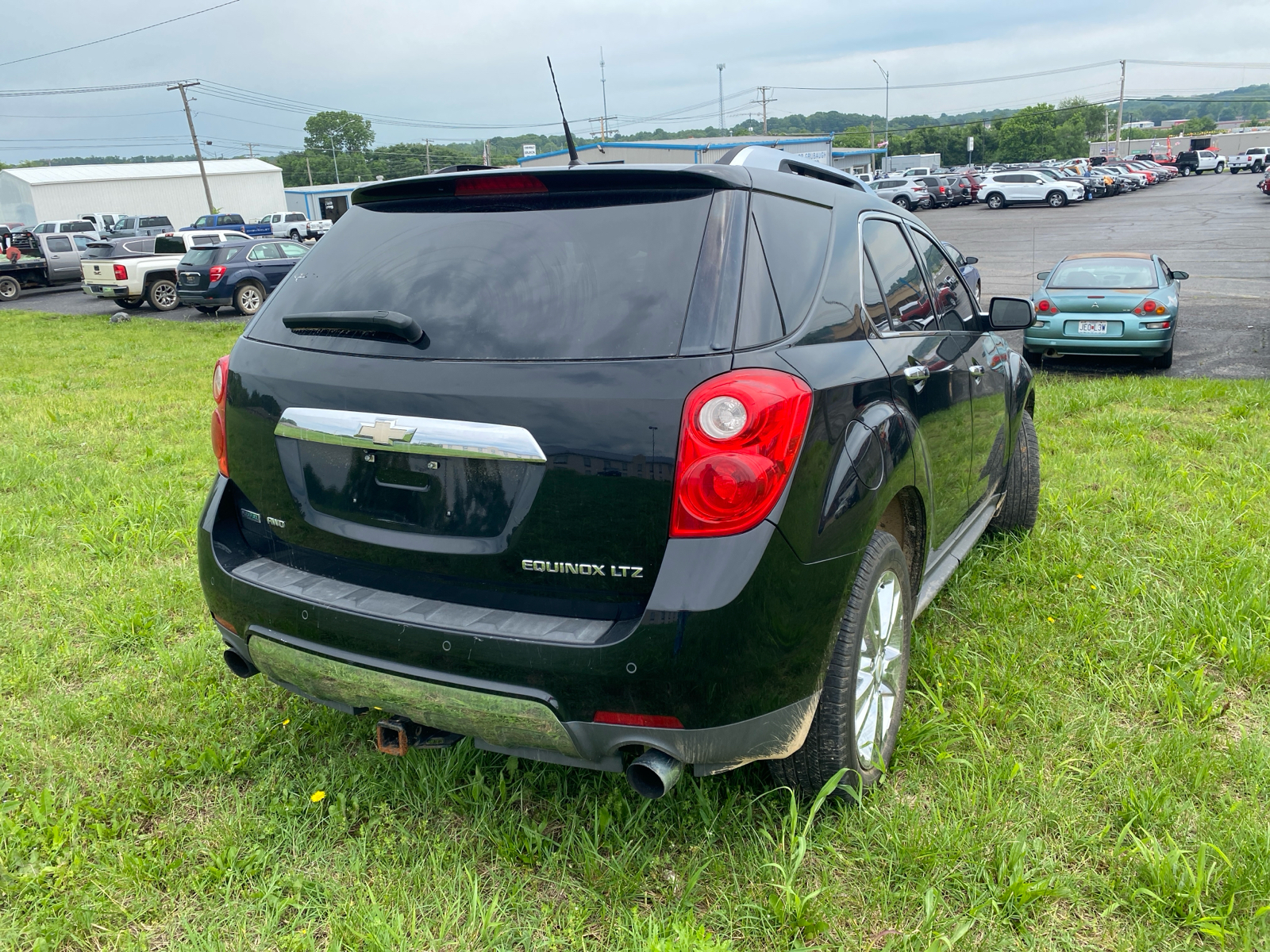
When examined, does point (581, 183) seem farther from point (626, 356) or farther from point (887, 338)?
point (887, 338)

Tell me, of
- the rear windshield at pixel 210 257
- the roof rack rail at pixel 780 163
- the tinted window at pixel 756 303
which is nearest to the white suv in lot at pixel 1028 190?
A: the rear windshield at pixel 210 257

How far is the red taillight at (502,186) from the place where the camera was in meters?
2.44

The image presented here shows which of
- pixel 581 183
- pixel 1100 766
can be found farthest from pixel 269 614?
pixel 1100 766

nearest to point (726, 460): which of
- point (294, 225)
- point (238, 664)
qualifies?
point (238, 664)

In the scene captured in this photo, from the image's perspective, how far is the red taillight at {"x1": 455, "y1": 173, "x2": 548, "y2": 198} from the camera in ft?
8.00

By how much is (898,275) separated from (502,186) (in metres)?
1.51

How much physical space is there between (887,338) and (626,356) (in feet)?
3.66

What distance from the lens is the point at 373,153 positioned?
396ft

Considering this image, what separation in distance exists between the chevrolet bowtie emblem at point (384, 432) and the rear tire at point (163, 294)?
70.7 feet

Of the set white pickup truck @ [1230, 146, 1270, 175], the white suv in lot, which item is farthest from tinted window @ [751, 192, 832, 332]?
white pickup truck @ [1230, 146, 1270, 175]

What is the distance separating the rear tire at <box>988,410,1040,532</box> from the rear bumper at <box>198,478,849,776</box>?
2698 millimetres

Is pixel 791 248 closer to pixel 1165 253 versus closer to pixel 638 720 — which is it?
pixel 638 720

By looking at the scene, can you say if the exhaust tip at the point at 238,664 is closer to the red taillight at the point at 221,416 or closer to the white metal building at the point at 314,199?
the red taillight at the point at 221,416

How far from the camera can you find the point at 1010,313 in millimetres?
4082
